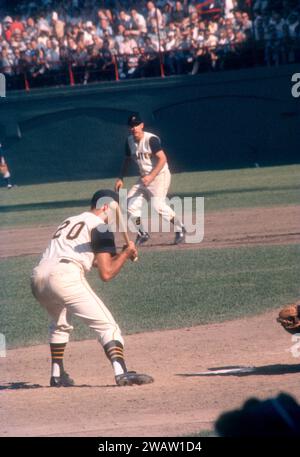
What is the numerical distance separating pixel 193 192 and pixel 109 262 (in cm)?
1618

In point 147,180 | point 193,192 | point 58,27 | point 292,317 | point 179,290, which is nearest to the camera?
point 292,317

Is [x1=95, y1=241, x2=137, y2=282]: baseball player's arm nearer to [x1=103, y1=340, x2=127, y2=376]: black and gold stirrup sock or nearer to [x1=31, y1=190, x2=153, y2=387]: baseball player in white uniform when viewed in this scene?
[x1=31, y1=190, x2=153, y2=387]: baseball player in white uniform

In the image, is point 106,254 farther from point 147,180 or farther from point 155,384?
point 147,180

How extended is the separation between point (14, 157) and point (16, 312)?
21586 millimetres

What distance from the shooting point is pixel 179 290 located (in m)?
11.3

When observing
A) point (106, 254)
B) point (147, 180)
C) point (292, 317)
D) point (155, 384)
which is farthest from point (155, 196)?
point (292, 317)

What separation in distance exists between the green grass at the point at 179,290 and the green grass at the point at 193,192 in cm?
553

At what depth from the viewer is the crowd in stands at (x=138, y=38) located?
95.6ft

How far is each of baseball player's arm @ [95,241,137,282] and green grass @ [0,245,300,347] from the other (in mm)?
2495

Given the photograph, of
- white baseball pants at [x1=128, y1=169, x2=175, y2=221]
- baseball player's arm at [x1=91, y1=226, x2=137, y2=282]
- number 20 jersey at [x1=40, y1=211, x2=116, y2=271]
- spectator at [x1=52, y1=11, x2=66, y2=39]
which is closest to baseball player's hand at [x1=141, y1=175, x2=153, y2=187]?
white baseball pants at [x1=128, y1=169, x2=175, y2=221]

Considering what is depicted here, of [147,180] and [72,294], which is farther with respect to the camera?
[147,180]

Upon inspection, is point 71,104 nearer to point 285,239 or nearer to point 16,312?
point 285,239

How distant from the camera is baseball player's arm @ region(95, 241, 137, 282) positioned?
696 centimetres

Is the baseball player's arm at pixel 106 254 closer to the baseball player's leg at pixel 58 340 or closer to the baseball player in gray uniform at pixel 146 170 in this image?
the baseball player's leg at pixel 58 340
